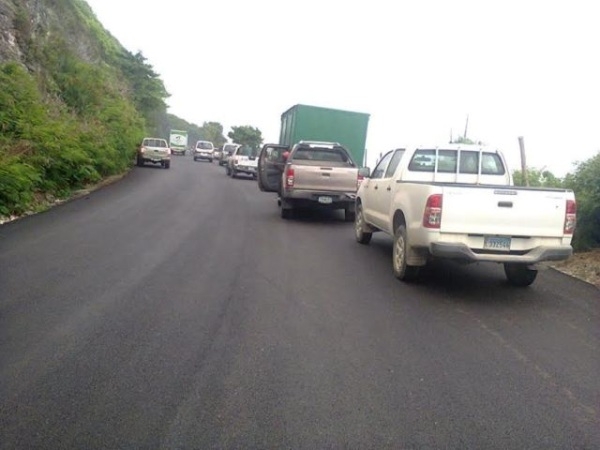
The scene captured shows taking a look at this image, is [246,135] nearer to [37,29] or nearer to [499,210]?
[37,29]

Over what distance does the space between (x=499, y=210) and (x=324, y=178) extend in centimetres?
675

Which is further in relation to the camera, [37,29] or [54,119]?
[37,29]

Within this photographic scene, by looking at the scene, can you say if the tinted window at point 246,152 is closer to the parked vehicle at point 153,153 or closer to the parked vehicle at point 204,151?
the parked vehicle at point 153,153

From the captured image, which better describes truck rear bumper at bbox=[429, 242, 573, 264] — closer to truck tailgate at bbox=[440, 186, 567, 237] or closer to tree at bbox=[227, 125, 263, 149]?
truck tailgate at bbox=[440, 186, 567, 237]

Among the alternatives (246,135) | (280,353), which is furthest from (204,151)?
(280,353)

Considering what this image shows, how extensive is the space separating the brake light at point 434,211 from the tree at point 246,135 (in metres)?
75.3

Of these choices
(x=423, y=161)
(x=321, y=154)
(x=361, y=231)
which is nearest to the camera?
(x=423, y=161)

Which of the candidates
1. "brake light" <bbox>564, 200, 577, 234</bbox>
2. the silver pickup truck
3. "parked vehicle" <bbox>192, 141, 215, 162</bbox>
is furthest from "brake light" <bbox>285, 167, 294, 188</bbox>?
"parked vehicle" <bbox>192, 141, 215, 162</bbox>

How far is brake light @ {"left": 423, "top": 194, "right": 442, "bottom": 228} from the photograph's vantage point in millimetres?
6621

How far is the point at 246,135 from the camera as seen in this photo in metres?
82.6

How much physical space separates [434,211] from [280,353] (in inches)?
115

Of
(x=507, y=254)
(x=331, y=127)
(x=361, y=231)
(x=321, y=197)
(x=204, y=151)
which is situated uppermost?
(x=331, y=127)

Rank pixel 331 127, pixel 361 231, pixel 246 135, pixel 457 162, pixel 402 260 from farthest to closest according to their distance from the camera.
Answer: pixel 246 135
pixel 331 127
pixel 361 231
pixel 457 162
pixel 402 260

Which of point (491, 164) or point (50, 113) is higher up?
point (50, 113)
